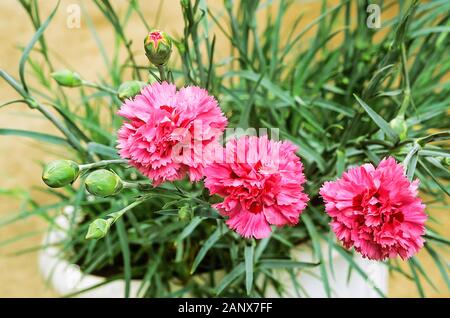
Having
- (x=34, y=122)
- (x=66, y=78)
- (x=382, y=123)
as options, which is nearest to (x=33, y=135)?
(x=66, y=78)

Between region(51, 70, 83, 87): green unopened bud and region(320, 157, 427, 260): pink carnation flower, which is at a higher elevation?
region(51, 70, 83, 87): green unopened bud

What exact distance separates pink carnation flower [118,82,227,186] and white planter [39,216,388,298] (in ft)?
1.09

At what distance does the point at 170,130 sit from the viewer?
319 mm

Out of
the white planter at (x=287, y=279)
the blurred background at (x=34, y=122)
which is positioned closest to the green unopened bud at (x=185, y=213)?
the white planter at (x=287, y=279)

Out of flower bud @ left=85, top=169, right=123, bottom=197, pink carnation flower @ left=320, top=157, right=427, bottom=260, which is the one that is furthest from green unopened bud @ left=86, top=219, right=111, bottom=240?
pink carnation flower @ left=320, top=157, right=427, bottom=260

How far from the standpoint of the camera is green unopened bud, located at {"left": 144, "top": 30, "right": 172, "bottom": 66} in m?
0.36

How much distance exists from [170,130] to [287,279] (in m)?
0.37

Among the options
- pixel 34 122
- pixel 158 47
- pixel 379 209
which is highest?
pixel 34 122

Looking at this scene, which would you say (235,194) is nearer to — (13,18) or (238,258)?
(238,258)

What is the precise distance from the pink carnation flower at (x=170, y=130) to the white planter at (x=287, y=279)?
33 cm

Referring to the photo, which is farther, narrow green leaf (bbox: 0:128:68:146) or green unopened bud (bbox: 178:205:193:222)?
narrow green leaf (bbox: 0:128:68:146)

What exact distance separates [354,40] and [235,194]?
0.38 m

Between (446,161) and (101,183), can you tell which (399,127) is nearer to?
(446,161)

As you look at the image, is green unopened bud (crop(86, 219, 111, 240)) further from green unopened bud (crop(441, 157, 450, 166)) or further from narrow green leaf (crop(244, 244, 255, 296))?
green unopened bud (crop(441, 157, 450, 166))
